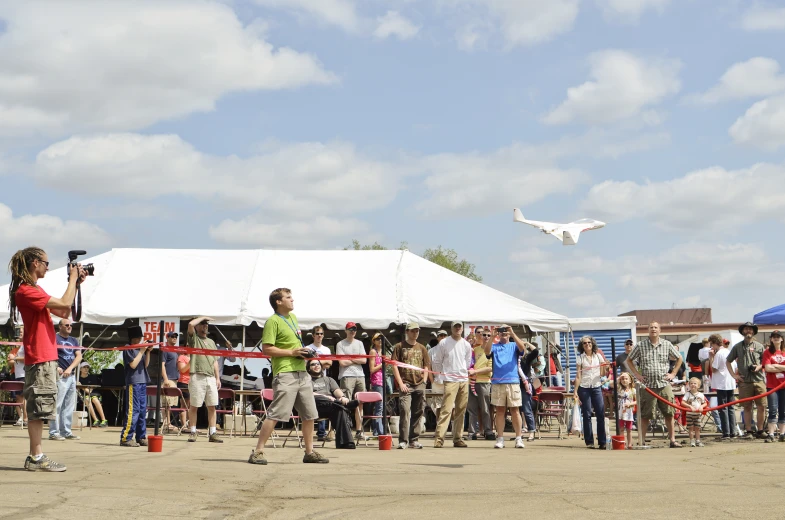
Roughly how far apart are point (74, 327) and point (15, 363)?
10.3ft

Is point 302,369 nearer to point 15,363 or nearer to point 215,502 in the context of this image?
point 215,502

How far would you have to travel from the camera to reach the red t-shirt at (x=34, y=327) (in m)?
7.40

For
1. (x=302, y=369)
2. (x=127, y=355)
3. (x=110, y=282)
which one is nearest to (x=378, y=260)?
(x=110, y=282)

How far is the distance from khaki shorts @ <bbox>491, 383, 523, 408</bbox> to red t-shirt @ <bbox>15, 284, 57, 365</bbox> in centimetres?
727

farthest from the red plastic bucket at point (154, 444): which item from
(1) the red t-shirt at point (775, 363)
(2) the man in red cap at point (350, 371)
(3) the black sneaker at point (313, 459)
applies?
(1) the red t-shirt at point (775, 363)

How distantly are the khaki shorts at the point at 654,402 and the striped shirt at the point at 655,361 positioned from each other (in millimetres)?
80

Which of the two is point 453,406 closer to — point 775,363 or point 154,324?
point 775,363

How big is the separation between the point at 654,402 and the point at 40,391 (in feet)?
28.1

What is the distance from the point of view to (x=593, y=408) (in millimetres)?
12867

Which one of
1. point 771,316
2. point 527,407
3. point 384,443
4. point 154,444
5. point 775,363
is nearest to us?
point 154,444

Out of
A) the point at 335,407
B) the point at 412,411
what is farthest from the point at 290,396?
the point at 412,411

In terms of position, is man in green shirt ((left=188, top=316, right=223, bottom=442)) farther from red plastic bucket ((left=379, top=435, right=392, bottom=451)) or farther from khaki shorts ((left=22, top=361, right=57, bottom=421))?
khaki shorts ((left=22, top=361, right=57, bottom=421))

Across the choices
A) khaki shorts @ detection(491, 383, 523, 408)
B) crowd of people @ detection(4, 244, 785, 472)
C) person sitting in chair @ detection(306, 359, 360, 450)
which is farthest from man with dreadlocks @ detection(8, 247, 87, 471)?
khaki shorts @ detection(491, 383, 523, 408)

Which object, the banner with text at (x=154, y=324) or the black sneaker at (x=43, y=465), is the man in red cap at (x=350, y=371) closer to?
the banner with text at (x=154, y=324)
